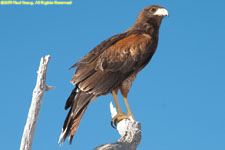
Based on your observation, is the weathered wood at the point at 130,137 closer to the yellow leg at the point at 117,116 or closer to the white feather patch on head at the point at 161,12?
the yellow leg at the point at 117,116

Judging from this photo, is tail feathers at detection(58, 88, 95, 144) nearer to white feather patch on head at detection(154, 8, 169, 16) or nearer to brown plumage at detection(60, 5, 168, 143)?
brown plumage at detection(60, 5, 168, 143)

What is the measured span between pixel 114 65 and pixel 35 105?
6.09 ft

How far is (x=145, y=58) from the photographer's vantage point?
26.4 feet

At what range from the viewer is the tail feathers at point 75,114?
7.21 metres

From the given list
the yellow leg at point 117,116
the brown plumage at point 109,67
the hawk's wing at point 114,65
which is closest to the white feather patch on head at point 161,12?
the brown plumage at point 109,67

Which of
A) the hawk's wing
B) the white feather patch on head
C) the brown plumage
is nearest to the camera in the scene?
the brown plumage

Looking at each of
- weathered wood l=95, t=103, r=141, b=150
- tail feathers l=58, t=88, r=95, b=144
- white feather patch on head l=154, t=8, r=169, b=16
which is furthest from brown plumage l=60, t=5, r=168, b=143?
weathered wood l=95, t=103, r=141, b=150

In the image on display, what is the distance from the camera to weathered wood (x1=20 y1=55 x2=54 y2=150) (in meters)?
6.68

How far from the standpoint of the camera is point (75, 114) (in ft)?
23.7

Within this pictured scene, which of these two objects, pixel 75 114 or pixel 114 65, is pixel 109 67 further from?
pixel 75 114

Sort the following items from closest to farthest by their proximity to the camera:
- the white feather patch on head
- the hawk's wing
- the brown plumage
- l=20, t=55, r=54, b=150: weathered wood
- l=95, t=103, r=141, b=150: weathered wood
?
l=20, t=55, r=54, b=150: weathered wood, l=95, t=103, r=141, b=150: weathered wood, the brown plumage, the hawk's wing, the white feather patch on head

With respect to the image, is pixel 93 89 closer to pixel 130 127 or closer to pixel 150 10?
pixel 130 127

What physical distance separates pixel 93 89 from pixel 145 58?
1450 millimetres

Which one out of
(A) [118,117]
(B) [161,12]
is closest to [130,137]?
(A) [118,117]
